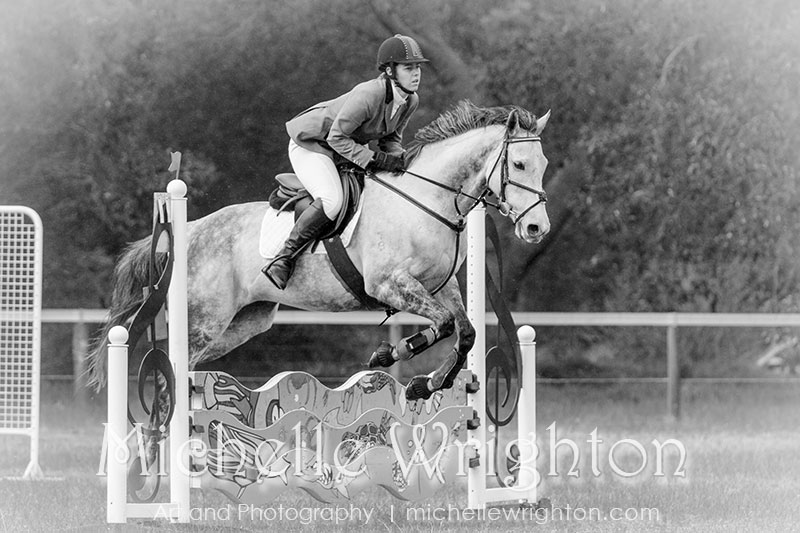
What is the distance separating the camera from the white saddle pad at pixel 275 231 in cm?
508

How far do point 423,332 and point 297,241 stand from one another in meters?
0.69

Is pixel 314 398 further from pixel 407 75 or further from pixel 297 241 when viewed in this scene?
pixel 407 75

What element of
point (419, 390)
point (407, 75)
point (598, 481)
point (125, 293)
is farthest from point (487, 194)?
point (598, 481)

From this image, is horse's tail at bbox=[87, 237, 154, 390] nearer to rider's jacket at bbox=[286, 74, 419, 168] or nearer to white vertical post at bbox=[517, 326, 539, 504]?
rider's jacket at bbox=[286, 74, 419, 168]

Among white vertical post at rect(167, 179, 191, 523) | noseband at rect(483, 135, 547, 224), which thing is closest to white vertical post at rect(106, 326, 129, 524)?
white vertical post at rect(167, 179, 191, 523)

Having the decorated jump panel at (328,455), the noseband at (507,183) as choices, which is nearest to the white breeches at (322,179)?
the noseband at (507,183)

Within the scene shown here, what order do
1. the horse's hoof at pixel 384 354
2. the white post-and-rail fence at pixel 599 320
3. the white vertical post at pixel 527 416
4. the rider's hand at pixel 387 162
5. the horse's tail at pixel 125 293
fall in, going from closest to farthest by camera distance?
the horse's hoof at pixel 384 354
the rider's hand at pixel 387 162
the white vertical post at pixel 527 416
the horse's tail at pixel 125 293
the white post-and-rail fence at pixel 599 320

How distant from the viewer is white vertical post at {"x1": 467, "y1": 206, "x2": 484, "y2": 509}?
17.1 feet

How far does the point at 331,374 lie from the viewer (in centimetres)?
1115

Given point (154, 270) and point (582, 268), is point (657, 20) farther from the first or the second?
point (154, 270)

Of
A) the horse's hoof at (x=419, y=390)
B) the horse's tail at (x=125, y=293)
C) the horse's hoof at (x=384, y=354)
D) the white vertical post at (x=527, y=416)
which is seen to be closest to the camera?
the horse's hoof at (x=384, y=354)

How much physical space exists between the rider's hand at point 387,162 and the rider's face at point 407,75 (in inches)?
12.6

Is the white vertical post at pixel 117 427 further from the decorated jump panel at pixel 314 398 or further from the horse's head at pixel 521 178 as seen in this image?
the horse's head at pixel 521 178

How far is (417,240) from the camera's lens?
4840 millimetres
